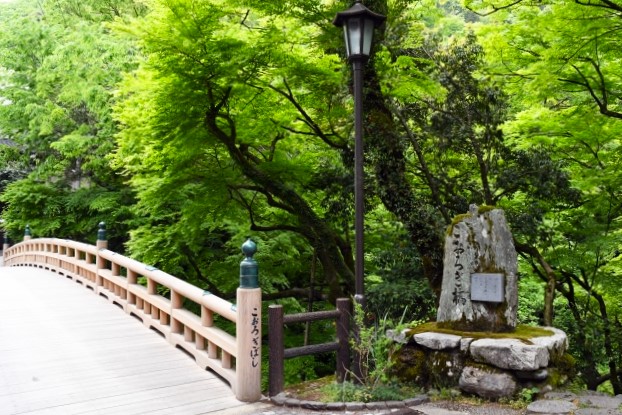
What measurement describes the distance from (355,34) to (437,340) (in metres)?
3.76

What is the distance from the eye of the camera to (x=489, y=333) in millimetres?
6449

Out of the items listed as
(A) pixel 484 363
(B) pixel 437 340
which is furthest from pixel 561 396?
(B) pixel 437 340

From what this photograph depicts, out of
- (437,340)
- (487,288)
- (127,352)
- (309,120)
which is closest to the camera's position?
(437,340)

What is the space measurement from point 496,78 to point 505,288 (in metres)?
4.81

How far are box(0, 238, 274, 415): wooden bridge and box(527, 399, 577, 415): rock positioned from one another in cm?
273

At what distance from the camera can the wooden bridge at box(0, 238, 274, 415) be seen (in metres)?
5.81

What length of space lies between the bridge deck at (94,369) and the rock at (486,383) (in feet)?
7.48

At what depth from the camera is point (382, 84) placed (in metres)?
10.2

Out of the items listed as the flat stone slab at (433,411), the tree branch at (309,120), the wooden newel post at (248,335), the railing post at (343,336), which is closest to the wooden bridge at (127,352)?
the wooden newel post at (248,335)

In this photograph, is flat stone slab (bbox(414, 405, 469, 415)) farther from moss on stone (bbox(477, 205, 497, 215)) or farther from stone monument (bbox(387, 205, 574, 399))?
moss on stone (bbox(477, 205, 497, 215))

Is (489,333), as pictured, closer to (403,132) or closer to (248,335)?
(248,335)

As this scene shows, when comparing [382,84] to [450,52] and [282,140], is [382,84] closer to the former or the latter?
[450,52]

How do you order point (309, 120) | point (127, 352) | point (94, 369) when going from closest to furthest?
point (94, 369) < point (127, 352) < point (309, 120)

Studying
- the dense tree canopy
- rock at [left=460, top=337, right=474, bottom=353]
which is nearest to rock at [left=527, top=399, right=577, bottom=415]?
rock at [left=460, top=337, right=474, bottom=353]
